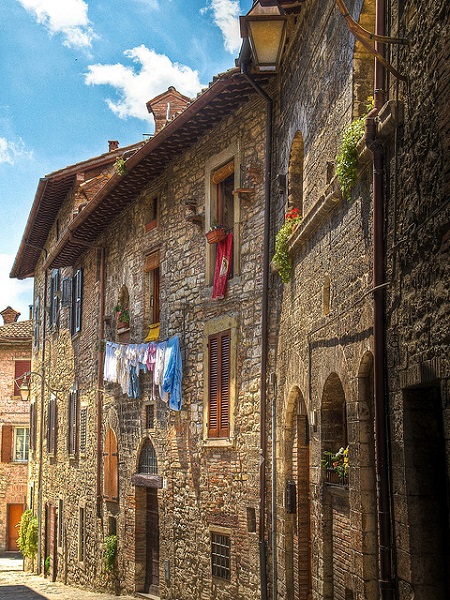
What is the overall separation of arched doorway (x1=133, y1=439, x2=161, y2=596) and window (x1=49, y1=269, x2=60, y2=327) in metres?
9.44

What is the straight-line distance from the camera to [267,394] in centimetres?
1083

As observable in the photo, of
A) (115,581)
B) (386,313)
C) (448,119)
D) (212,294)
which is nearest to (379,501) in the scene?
(386,313)

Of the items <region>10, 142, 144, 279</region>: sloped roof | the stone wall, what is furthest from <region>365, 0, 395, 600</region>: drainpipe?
the stone wall

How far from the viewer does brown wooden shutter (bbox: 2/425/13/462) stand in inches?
1345

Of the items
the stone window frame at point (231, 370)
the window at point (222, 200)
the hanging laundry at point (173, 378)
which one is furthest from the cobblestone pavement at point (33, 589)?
Result: the window at point (222, 200)

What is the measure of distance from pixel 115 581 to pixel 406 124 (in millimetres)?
12758

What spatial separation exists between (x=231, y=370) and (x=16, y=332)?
990 inches

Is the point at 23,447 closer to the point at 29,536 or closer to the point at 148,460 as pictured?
the point at 29,536

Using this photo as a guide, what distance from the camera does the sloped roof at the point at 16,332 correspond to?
1378 inches

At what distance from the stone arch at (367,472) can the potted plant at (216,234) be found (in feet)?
19.5

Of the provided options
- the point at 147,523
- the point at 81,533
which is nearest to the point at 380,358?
the point at 147,523

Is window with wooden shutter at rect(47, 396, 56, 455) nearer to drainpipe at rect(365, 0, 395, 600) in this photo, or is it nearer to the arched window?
the arched window

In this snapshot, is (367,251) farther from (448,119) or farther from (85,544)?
(85,544)

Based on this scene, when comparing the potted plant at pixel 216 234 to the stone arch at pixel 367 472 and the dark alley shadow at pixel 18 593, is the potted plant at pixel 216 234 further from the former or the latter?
the dark alley shadow at pixel 18 593
